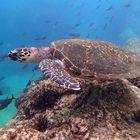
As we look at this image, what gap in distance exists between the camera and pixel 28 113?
5000 millimetres

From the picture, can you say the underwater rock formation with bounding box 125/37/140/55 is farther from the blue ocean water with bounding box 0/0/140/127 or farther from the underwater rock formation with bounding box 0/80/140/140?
the underwater rock formation with bounding box 0/80/140/140

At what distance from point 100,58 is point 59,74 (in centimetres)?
91

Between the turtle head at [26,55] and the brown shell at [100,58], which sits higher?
the turtle head at [26,55]

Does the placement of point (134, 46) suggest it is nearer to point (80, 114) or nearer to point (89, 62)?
point (89, 62)

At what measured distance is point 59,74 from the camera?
4379mm

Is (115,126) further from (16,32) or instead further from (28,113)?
(16,32)

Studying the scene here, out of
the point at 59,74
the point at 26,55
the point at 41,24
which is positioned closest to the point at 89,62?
the point at 59,74

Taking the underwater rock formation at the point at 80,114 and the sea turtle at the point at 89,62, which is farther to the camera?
the sea turtle at the point at 89,62

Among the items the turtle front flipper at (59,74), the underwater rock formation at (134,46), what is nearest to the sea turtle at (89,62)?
the turtle front flipper at (59,74)

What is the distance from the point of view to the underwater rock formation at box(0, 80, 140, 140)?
377cm

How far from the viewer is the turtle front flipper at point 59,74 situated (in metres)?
4.12

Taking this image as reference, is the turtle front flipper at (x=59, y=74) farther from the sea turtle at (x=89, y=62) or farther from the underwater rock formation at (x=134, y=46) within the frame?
the underwater rock formation at (x=134, y=46)

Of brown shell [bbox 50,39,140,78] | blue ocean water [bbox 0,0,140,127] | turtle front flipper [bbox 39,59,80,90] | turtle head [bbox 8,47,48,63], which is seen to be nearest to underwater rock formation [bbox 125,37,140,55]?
blue ocean water [bbox 0,0,140,127]

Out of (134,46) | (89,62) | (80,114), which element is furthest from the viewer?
(134,46)
